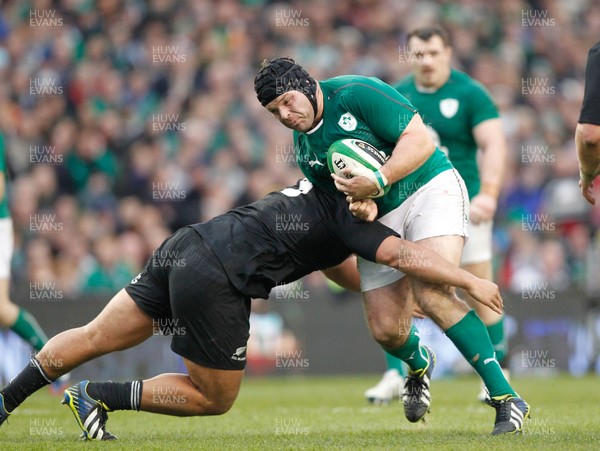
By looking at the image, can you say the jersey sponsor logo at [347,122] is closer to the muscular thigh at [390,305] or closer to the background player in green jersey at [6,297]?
the muscular thigh at [390,305]

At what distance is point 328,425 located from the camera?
281 inches

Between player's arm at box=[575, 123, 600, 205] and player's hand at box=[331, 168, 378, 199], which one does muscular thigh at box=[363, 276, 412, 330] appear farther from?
player's arm at box=[575, 123, 600, 205]

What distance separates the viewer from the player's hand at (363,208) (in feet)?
19.8

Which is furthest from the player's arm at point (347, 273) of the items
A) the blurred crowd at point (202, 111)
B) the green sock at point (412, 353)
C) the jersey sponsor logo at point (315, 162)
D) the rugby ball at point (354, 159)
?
the blurred crowd at point (202, 111)

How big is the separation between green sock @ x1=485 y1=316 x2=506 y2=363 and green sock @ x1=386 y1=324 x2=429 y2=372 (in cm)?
212

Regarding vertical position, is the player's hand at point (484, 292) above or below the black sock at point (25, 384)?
above

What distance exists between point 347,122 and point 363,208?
1.77ft

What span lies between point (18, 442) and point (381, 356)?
7050 millimetres

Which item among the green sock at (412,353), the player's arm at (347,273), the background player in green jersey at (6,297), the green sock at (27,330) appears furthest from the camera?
the green sock at (27,330)

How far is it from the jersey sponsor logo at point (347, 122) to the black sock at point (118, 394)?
76.7 inches

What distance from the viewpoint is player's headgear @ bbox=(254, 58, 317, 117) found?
5977 millimetres

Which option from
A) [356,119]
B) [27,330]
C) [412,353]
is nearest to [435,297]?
[412,353]

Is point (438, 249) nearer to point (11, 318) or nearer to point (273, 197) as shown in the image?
point (273, 197)

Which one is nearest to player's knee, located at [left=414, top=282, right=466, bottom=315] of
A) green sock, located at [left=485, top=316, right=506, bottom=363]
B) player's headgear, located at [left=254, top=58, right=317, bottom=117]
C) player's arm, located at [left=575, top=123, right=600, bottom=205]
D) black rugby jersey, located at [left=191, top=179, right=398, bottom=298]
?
black rugby jersey, located at [left=191, top=179, right=398, bottom=298]
